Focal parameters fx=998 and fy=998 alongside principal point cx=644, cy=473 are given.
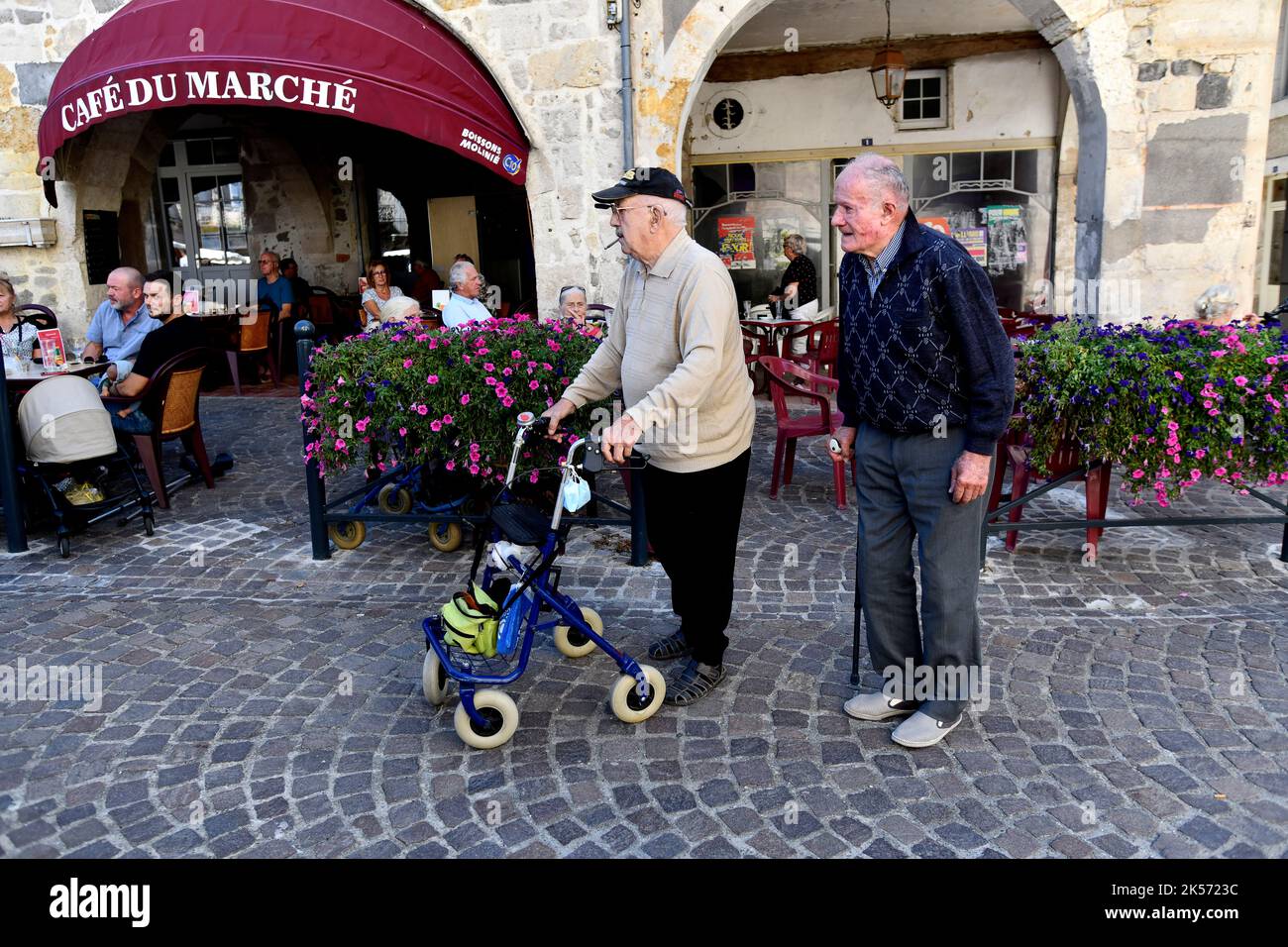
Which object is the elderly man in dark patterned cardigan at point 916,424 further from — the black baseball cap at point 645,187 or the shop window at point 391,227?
the shop window at point 391,227

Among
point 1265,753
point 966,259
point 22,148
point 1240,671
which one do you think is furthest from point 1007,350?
point 22,148

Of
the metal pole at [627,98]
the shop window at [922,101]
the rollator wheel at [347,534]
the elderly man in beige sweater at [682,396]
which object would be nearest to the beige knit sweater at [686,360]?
the elderly man in beige sweater at [682,396]

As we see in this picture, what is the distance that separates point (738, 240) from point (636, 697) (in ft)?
30.1

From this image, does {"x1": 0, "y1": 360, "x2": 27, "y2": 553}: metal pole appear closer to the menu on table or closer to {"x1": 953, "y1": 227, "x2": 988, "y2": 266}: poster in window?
the menu on table

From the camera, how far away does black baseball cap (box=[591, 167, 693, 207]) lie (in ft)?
10.6

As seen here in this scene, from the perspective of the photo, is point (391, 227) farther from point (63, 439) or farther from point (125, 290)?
point (63, 439)

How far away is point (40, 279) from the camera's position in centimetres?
912

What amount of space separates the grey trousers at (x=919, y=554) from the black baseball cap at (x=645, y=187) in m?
1.02

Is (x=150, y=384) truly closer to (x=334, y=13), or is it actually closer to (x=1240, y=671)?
(x=334, y=13)

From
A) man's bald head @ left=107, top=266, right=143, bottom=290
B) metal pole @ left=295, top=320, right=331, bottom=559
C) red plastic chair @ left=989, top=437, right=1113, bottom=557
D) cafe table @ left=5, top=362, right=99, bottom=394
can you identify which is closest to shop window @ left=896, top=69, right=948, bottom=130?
red plastic chair @ left=989, top=437, right=1113, bottom=557

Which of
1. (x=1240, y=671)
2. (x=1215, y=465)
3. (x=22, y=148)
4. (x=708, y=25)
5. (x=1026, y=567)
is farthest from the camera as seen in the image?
(x=22, y=148)

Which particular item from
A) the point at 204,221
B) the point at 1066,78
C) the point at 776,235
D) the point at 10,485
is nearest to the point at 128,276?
the point at 10,485

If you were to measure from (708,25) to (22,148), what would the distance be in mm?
6075

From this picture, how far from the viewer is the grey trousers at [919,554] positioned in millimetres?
3055
